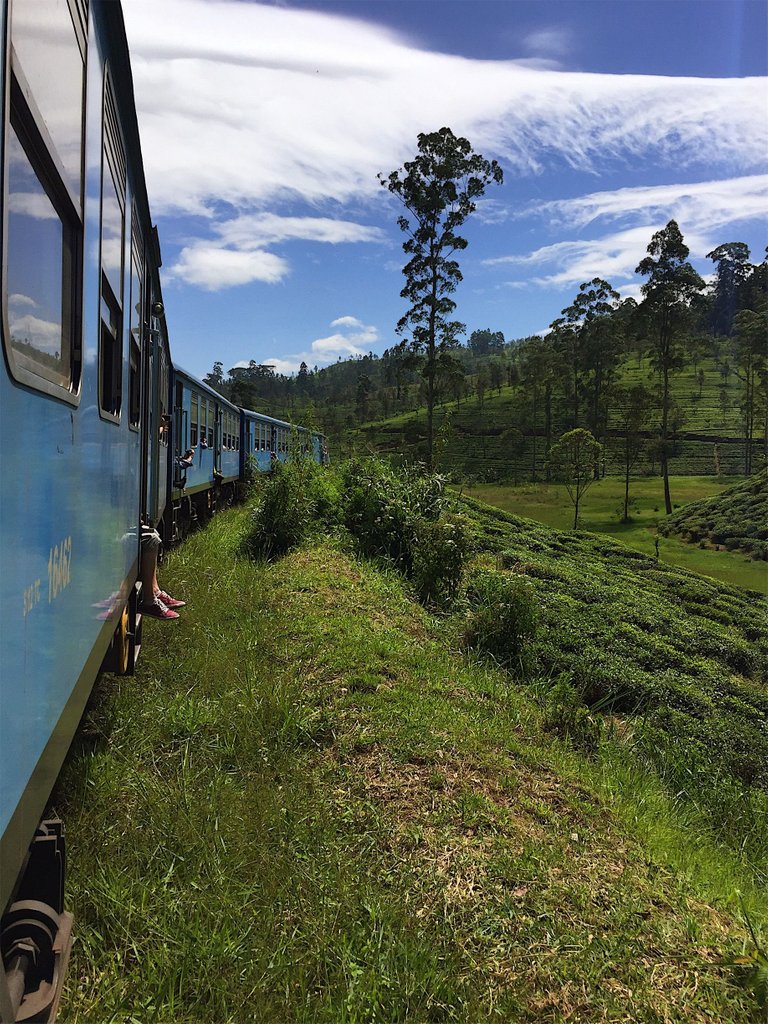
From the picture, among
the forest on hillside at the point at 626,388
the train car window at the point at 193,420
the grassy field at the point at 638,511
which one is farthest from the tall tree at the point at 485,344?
the train car window at the point at 193,420

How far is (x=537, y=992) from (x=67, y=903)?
1.76m

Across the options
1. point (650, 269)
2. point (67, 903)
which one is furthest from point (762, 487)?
point (67, 903)

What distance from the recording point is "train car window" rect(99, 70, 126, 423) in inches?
112

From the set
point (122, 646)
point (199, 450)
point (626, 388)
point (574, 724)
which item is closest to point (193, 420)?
point (199, 450)

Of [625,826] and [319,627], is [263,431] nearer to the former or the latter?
[319,627]

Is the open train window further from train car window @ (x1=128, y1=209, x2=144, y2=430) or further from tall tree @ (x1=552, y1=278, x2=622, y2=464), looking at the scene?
tall tree @ (x1=552, y1=278, x2=622, y2=464)

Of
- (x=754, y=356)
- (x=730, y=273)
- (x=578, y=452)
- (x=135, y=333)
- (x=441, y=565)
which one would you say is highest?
(x=730, y=273)

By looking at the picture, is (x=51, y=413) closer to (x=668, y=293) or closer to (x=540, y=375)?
(x=668, y=293)

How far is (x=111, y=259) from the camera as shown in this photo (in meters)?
3.16

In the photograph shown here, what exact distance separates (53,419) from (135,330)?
9.50 feet

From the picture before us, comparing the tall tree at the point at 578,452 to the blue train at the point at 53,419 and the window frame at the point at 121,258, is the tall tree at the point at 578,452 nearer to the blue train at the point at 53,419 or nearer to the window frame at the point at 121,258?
the window frame at the point at 121,258

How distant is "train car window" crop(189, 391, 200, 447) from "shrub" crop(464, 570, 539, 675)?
18.9ft

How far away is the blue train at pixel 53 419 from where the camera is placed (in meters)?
1.38

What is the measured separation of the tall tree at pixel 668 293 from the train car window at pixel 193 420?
97.3 ft
